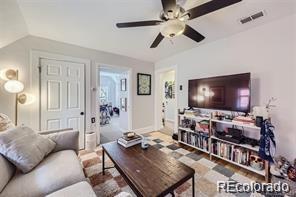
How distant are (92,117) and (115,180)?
1.69 m

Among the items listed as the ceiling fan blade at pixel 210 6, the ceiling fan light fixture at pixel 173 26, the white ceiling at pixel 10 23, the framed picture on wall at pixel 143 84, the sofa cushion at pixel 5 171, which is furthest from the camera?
the framed picture on wall at pixel 143 84

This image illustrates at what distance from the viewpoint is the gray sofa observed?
3.38 ft

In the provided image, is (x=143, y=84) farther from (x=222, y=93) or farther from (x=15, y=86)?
(x=15, y=86)

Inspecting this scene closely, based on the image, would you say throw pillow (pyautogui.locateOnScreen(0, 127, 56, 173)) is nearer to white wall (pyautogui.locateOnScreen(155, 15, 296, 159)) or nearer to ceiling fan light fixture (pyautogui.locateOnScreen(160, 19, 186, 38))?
ceiling fan light fixture (pyautogui.locateOnScreen(160, 19, 186, 38))

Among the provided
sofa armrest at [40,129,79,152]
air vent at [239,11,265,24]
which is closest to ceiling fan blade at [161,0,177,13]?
air vent at [239,11,265,24]

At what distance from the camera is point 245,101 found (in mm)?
2123

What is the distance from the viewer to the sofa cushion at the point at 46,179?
1057mm

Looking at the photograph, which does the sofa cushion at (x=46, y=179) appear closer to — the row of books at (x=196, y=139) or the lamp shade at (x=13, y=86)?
the lamp shade at (x=13, y=86)

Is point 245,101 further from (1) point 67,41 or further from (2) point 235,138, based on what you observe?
(1) point 67,41

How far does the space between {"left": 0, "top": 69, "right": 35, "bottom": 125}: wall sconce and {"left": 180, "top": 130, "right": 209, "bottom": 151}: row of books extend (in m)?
3.17

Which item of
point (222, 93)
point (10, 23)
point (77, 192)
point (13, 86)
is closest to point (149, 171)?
point (77, 192)

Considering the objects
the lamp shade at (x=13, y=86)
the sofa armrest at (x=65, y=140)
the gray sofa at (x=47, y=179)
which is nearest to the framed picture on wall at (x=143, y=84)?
the sofa armrest at (x=65, y=140)

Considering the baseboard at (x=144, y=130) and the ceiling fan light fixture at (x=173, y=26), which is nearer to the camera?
the ceiling fan light fixture at (x=173, y=26)

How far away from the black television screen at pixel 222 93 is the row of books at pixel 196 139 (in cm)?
60
